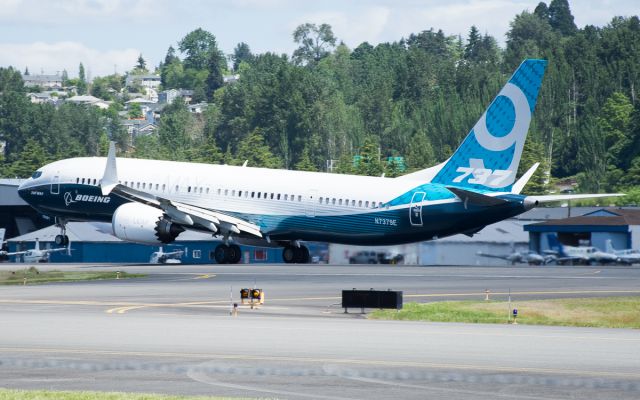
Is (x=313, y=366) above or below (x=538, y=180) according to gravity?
below

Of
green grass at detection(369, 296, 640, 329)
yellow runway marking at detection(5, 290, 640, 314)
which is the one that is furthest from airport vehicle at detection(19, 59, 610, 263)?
green grass at detection(369, 296, 640, 329)

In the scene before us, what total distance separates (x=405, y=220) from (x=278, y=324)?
29.5 metres

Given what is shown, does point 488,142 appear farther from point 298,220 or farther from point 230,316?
point 230,316

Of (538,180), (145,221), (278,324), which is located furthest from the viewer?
(538,180)

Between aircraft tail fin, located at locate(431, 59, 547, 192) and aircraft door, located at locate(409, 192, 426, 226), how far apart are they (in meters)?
1.70

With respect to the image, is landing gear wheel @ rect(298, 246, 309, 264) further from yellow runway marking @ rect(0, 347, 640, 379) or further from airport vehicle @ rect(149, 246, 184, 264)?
yellow runway marking @ rect(0, 347, 640, 379)

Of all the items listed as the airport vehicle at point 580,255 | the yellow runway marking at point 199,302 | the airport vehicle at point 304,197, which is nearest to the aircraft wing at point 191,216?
the airport vehicle at point 304,197

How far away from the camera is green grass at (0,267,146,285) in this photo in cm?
6527

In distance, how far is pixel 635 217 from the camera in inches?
3691

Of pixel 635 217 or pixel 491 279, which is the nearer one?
pixel 491 279

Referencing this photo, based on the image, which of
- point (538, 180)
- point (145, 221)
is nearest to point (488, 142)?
point (145, 221)

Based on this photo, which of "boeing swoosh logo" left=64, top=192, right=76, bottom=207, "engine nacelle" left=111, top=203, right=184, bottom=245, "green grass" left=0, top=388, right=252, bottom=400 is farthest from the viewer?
"boeing swoosh logo" left=64, top=192, right=76, bottom=207

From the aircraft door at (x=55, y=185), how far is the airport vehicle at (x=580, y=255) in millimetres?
31041

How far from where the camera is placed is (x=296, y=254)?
76812mm
